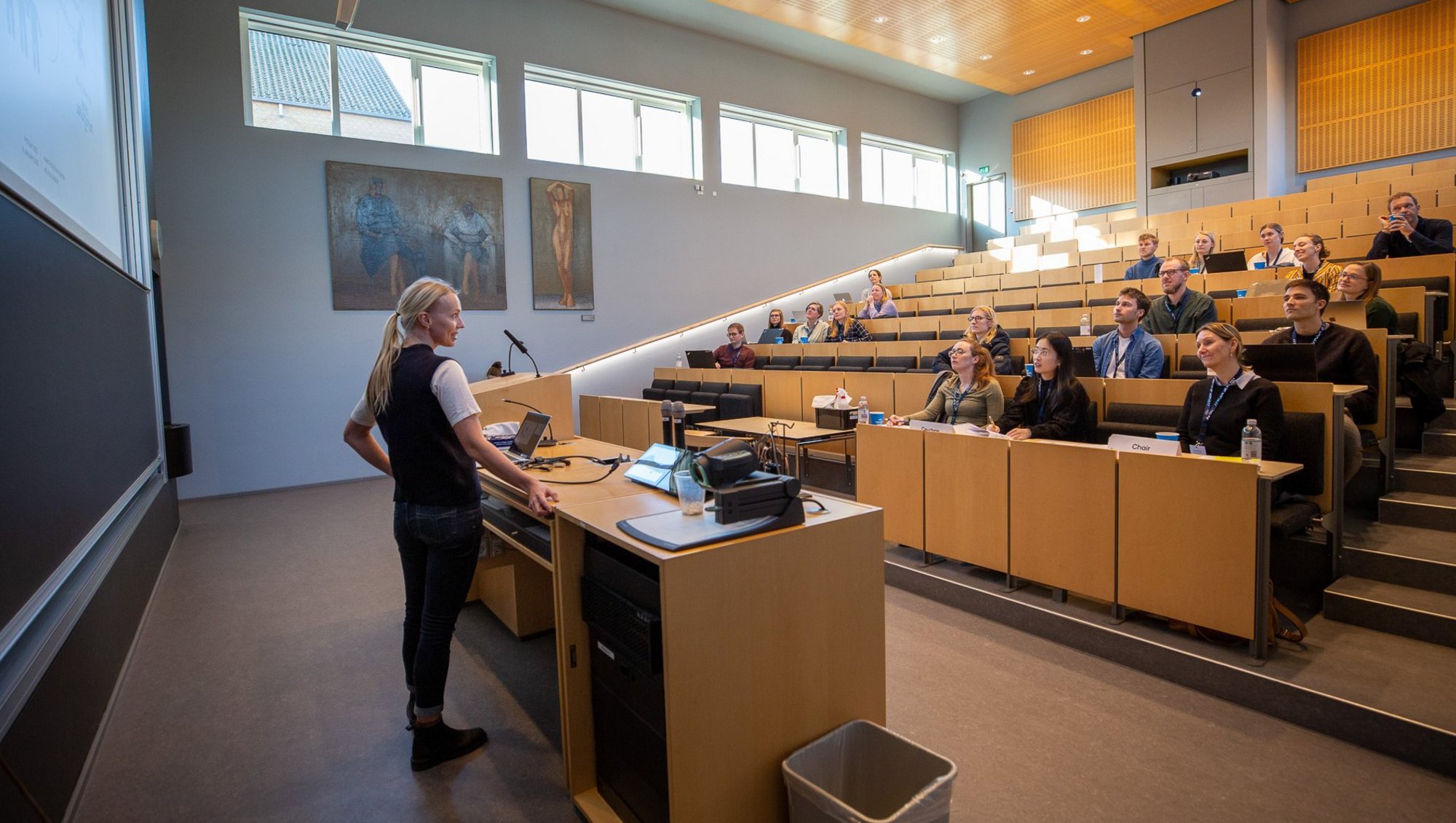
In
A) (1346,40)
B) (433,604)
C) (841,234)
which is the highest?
(1346,40)

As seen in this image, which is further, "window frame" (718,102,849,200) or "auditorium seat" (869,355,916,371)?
"window frame" (718,102,849,200)

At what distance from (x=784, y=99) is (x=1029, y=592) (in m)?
8.67

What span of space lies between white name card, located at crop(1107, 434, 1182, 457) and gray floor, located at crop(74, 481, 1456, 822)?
81 cm

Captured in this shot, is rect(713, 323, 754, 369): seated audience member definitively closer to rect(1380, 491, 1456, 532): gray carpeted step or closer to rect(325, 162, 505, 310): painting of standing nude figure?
rect(325, 162, 505, 310): painting of standing nude figure

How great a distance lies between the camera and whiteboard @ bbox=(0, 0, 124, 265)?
1.87 m

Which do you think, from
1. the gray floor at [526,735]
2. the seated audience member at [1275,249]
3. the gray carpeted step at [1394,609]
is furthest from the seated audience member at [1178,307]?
the gray floor at [526,735]

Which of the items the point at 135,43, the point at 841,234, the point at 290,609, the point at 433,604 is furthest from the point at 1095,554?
the point at 841,234

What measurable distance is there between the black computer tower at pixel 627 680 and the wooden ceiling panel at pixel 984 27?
25.8 ft

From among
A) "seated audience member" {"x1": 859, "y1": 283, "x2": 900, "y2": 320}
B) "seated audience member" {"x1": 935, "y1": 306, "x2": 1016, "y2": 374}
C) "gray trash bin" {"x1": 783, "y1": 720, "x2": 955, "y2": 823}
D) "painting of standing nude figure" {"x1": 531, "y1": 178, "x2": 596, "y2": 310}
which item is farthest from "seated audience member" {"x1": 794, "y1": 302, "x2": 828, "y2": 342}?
"gray trash bin" {"x1": 783, "y1": 720, "x2": 955, "y2": 823}

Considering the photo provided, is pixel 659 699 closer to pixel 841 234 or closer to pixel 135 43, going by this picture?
pixel 135 43

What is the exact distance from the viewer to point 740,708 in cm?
158

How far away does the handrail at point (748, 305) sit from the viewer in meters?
8.25

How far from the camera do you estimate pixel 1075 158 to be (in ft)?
35.6

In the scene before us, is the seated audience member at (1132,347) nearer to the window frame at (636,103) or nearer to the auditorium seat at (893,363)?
the auditorium seat at (893,363)
